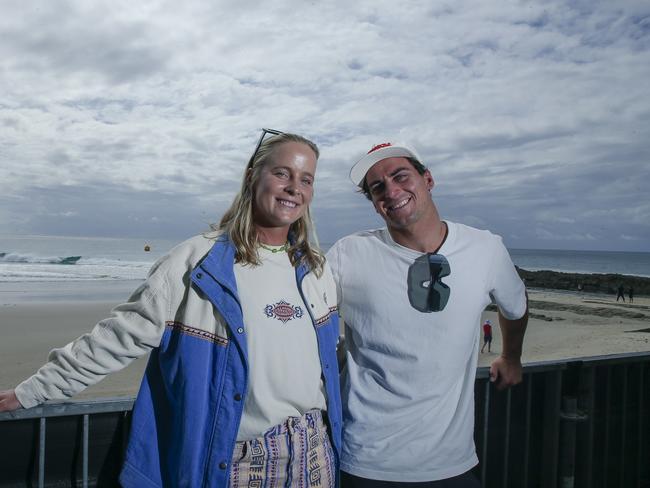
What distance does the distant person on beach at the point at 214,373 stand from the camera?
2.04 meters

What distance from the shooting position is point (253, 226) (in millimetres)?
2412

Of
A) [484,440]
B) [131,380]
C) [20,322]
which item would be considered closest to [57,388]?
[484,440]

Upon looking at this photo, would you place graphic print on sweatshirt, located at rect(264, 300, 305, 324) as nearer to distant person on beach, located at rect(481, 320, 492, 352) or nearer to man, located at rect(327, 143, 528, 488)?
man, located at rect(327, 143, 528, 488)

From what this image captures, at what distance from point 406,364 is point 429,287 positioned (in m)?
0.37

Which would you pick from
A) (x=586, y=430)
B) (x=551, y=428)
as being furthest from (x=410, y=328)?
(x=586, y=430)

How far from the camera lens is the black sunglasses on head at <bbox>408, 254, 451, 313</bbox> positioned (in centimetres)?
248

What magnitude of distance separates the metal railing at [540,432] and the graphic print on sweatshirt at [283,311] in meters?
0.83

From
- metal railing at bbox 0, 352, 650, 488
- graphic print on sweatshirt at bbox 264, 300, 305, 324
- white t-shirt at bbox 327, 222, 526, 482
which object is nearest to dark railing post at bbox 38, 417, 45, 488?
metal railing at bbox 0, 352, 650, 488

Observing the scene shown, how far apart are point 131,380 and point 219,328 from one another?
10.5 metres

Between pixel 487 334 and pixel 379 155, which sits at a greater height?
pixel 379 155

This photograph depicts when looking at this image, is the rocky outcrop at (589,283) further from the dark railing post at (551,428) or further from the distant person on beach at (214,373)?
the distant person on beach at (214,373)

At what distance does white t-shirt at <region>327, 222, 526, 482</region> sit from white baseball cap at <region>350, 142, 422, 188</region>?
1.37 feet

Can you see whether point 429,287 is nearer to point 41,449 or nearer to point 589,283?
point 41,449

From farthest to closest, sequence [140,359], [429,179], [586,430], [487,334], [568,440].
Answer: [487,334]
[140,359]
[586,430]
[568,440]
[429,179]
